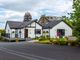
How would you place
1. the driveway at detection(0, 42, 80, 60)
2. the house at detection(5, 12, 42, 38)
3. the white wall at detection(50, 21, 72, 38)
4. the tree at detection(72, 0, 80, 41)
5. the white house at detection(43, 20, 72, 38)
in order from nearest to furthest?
1. the driveway at detection(0, 42, 80, 60)
2. the tree at detection(72, 0, 80, 41)
3. the white house at detection(43, 20, 72, 38)
4. the white wall at detection(50, 21, 72, 38)
5. the house at detection(5, 12, 42, 38)

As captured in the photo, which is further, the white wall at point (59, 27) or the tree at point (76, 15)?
the white wall at point (59, 27)

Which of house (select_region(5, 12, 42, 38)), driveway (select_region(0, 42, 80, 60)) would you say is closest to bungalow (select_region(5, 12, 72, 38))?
house (select_region(5, 12, 42, 38))

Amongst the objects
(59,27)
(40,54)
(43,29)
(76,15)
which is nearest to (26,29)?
(43,29)

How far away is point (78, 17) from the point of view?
35062 millimetres

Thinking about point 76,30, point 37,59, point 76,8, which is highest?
point 76,8

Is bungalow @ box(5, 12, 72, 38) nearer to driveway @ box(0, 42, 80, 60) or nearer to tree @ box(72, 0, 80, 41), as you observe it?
tree @ box(72, 0, 80, 41)

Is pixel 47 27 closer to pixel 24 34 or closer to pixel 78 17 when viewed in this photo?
pixel 24 34

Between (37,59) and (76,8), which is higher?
(76,8)

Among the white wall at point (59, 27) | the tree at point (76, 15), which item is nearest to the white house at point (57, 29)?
the white wall at point (59, 27)

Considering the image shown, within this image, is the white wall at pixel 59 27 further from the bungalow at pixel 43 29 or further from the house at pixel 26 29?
the house at pixel 26 29

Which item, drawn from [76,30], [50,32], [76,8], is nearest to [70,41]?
[76,30]

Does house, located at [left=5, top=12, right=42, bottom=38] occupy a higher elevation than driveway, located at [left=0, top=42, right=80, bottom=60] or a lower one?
higher

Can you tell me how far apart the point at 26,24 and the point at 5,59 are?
4968cm

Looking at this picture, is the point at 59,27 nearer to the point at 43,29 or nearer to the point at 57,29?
the point at 57,29
